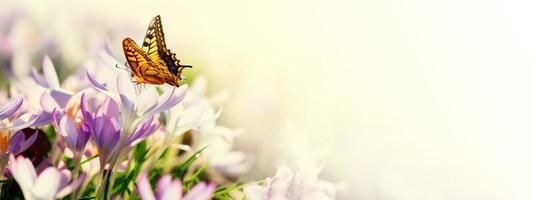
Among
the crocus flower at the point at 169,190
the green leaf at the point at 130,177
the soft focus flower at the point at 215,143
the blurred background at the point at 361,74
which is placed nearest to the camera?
the crocus flower at the point at 169,190

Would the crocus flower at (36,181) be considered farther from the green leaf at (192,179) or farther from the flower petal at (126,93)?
the green leaf at (192,179)

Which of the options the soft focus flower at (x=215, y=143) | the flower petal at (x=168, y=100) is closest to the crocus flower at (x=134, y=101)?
the flower petal at (x=168, y=100)

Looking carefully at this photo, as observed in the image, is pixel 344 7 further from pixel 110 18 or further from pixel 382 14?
pixel 110 18

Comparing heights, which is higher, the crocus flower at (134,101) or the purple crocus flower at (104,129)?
the crocus flower at (134,101)

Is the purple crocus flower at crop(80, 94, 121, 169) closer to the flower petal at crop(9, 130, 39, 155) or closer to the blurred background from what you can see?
the flower petal at crop(9, 130, 39, 155)

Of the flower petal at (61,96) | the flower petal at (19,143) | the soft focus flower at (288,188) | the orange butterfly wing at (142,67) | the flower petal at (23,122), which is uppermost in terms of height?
the orange butterfly wing at (142,67)

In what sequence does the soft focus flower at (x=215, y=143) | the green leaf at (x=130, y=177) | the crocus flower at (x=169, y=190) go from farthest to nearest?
the soft focus flower at (x=215, y=143), the green leaf at (x=130, y=177), the crocus flower at (x=169, y=190)

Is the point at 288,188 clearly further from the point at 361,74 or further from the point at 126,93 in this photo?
the point at 361,74
